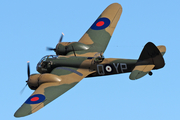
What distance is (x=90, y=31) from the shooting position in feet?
154

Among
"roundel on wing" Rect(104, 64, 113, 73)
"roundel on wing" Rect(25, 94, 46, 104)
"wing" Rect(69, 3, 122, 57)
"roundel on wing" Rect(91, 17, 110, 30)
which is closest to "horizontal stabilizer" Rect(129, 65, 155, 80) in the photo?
"roundel on wing" Rect(104, 64, 113, 73)

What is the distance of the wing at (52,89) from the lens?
36.3 meters

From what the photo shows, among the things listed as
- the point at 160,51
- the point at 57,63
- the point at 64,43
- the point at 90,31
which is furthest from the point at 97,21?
the point at 160,51

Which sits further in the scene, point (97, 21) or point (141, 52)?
point (97, 21)

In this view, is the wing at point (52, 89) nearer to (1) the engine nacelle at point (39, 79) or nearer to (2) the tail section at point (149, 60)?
(1) the engine nacelle at point (39, 79)

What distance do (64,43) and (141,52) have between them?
10013 mm

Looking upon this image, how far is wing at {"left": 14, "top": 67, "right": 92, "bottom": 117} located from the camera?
36.3m

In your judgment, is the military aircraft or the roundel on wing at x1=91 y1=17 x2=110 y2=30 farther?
the roundel on wing at x1=91 y1=17 x2=110 y2=30

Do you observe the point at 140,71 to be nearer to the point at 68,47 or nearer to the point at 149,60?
the point at 149,60

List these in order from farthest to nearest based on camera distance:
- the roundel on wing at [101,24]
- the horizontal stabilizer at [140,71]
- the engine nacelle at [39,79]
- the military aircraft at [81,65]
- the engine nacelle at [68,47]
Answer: the roundel on wing at [101,24] < the engine nacelle at [68,47] < the engine nacelle at [39,79] < the military aircraft at [81,65] < the horizontal stabilizer at [140,71]

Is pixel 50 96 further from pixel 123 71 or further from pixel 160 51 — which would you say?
pixel 160 51

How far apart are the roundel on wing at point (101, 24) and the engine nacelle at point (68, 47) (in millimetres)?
3483

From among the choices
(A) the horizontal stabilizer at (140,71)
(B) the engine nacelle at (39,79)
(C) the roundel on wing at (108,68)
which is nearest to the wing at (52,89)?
(B) the engine nacelle at (39,79)

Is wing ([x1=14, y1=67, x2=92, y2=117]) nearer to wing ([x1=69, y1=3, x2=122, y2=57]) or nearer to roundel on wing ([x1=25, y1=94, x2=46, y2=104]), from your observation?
roundel on wing ([x1=25, y1=94, x2=46, y2=104])
